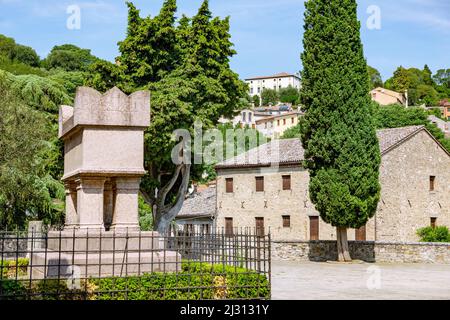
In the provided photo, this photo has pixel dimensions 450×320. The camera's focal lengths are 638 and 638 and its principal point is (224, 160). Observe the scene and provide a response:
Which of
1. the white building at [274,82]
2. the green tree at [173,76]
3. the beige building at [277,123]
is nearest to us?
the green tree at [173,76]

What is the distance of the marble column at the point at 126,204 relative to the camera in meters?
13.9

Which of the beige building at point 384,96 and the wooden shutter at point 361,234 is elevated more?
the beige building at point 384,96

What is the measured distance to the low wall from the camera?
28.6 metres

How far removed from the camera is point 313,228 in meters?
37.6

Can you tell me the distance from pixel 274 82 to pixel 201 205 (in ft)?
492

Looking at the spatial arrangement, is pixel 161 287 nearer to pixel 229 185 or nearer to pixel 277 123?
pixel 229 185

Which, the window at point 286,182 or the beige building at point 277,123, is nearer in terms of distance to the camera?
the window at point 286,182

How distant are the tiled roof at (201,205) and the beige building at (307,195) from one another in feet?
6.87

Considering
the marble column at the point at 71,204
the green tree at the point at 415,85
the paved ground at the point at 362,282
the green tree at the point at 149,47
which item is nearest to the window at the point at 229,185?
the green tree at the point at 149,47

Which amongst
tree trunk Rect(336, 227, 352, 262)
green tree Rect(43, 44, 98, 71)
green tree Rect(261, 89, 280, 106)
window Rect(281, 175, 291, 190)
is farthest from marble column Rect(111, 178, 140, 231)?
green tree Rect(261, 89, 280, 106)

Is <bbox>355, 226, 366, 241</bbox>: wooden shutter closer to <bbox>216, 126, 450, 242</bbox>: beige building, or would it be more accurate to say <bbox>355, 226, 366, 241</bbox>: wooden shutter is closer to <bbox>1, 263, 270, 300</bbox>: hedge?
<bbox>216, 126, 450, 242</bbox>: beige building

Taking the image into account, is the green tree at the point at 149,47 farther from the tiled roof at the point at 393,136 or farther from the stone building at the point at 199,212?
the stone building at the point at 199,212
